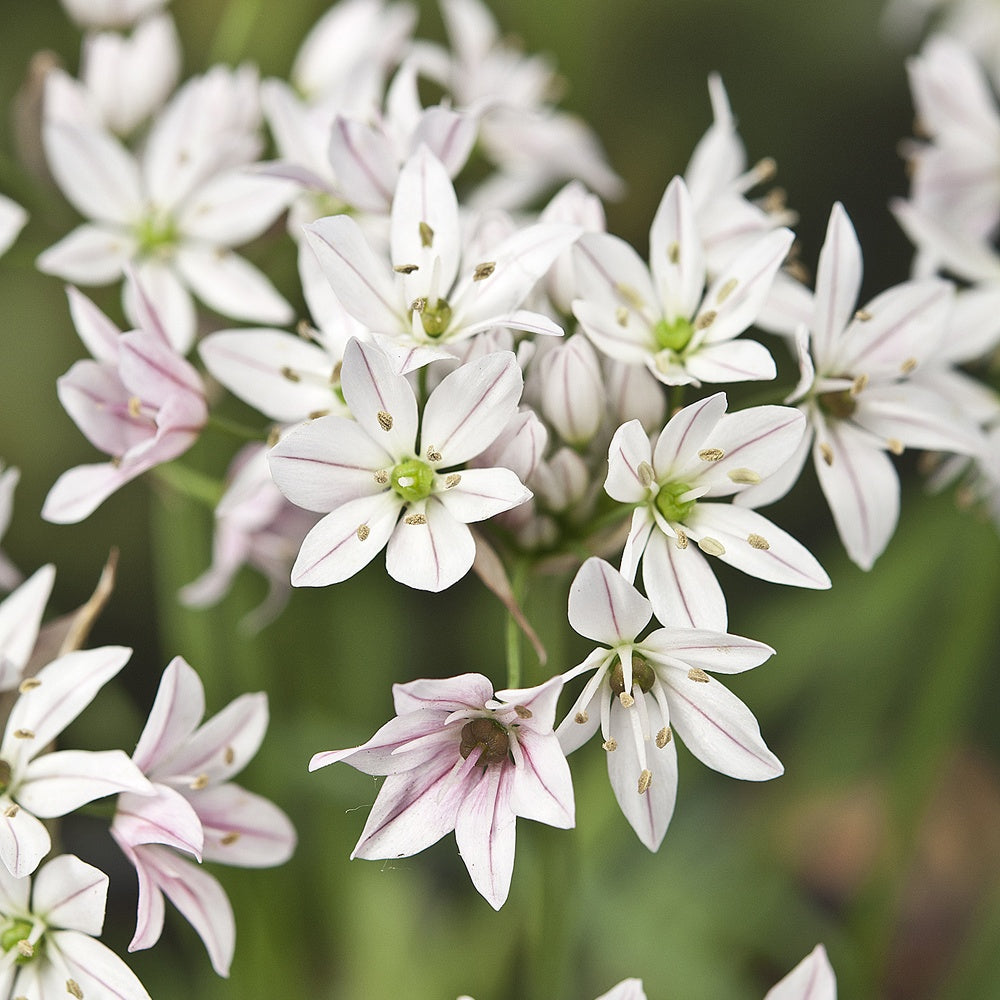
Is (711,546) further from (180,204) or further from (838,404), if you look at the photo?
(180,204)

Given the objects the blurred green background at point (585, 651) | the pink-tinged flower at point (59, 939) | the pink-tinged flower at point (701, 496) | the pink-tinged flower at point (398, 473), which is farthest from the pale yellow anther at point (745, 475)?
the pink-tinged flower at point (59, 939)

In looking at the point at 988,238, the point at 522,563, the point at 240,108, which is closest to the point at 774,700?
the point at 988,238

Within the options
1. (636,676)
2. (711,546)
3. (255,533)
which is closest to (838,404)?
(711,546)

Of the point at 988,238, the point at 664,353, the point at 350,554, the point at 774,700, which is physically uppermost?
the point at 988,238

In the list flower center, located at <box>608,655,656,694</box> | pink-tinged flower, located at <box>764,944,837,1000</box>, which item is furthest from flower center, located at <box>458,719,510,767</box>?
pink-tinged flower, located at <box>764,944,837,1000</box>

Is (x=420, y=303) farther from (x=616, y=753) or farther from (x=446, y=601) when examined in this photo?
(x=446, y=601)

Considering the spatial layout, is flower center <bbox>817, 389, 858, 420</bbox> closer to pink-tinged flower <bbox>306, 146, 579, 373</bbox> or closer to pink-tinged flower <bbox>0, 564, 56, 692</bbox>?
pink-tinged flower <bbox>306, 146, 579, 373</bbox>

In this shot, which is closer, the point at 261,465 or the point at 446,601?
the point at 261,465
